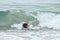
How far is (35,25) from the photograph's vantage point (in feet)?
3.32

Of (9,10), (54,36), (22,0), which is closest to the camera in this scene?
(54,36)

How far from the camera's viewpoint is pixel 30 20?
102 centimetres

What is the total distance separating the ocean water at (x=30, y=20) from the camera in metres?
0.97

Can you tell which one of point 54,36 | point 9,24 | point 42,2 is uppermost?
point 42,2

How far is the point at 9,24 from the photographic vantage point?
1.01 m

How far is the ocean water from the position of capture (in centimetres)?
97

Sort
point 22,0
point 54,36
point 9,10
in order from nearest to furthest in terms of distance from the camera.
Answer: point 54,36 < point 9,10 < point 22,0

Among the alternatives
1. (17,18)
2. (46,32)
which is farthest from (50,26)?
(17,18)

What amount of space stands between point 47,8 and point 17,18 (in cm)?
21

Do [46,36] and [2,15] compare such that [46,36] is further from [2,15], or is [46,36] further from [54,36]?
[2,15]

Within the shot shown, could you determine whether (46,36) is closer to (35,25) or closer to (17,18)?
(35,25)

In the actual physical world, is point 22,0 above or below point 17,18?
above

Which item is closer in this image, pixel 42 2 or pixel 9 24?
pixel 9 24

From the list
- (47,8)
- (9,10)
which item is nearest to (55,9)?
(47,8)
